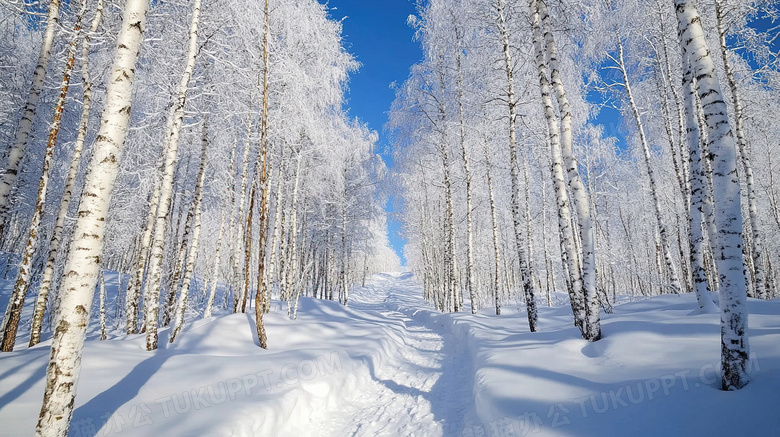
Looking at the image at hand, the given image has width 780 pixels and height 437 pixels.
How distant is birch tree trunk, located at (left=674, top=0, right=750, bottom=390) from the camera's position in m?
2.66

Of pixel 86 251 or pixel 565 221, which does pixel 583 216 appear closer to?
pixel 565 221

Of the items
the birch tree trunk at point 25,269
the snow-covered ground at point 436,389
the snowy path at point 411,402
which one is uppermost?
the birch tree trunk at point 25,269

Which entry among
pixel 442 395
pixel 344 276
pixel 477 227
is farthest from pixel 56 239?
pixel 477 227

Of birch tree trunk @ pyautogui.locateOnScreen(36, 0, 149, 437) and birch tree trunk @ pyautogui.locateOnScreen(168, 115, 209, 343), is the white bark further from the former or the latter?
birch tree trunk @ pyautogui.locateOnScreen(168, 115, 209, 343)

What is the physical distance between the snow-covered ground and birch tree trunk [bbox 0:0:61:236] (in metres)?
2.73

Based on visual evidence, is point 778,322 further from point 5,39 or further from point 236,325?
point 5,39

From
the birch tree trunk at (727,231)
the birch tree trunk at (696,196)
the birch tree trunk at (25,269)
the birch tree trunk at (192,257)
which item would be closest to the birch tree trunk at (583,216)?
the birch tree trunk at (696,196)

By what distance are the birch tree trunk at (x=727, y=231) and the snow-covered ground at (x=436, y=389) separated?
191mm

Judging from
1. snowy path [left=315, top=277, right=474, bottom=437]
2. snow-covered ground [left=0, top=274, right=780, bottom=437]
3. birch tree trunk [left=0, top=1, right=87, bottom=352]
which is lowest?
snowy path [left=315, top=277, right=474, bottom=437]

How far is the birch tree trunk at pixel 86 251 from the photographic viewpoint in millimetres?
2357

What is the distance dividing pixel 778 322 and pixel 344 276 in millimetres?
18364

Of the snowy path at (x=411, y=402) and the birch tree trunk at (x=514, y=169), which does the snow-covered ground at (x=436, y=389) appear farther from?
the birch tree trunk at (x=514, y=169)

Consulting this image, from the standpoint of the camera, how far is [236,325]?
7.79 meters

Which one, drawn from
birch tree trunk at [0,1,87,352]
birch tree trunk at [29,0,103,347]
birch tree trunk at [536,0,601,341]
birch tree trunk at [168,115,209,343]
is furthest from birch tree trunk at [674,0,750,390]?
birch tree trunk at [29,0,103,347]
